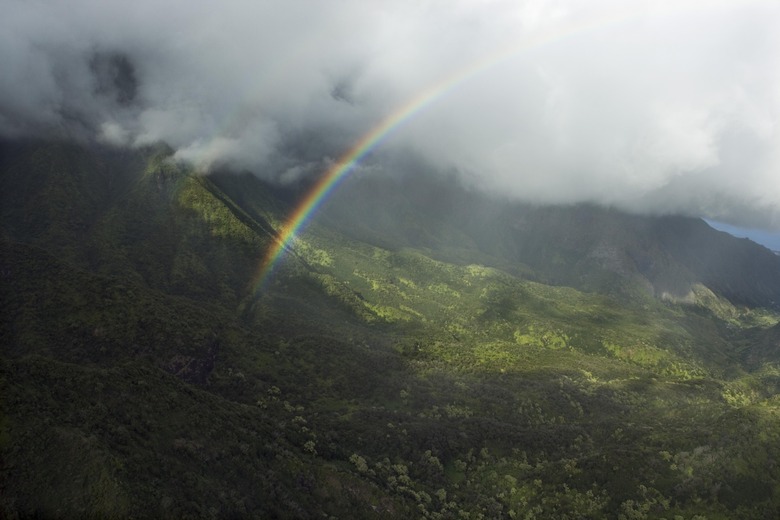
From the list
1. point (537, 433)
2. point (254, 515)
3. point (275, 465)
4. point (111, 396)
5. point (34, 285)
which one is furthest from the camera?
point (34, 285)

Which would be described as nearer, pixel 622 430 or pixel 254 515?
pixel 254 515

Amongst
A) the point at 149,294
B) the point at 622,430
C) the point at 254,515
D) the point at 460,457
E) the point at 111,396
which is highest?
the point at 622,430

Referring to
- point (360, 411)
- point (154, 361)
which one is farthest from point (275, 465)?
point (154, 361)

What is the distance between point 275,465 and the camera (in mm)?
108812

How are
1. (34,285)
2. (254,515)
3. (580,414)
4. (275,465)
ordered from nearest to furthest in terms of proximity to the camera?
(254,515) < (275,465) < (34,285) < (580,414)

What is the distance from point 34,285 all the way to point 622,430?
208770 millimetres

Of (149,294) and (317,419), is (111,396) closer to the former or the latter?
(317,419)

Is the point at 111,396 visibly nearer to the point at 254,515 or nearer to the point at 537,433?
the point at 254,515

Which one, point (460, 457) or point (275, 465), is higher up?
point (460, 457)

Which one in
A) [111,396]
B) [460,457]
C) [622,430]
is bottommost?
[111,396]

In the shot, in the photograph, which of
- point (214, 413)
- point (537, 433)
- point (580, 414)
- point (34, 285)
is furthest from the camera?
point (580, 414)

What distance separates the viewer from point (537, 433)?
165m

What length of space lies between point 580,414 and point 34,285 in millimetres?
206476

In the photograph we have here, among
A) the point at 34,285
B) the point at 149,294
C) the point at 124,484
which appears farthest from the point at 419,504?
the point at 34,285
